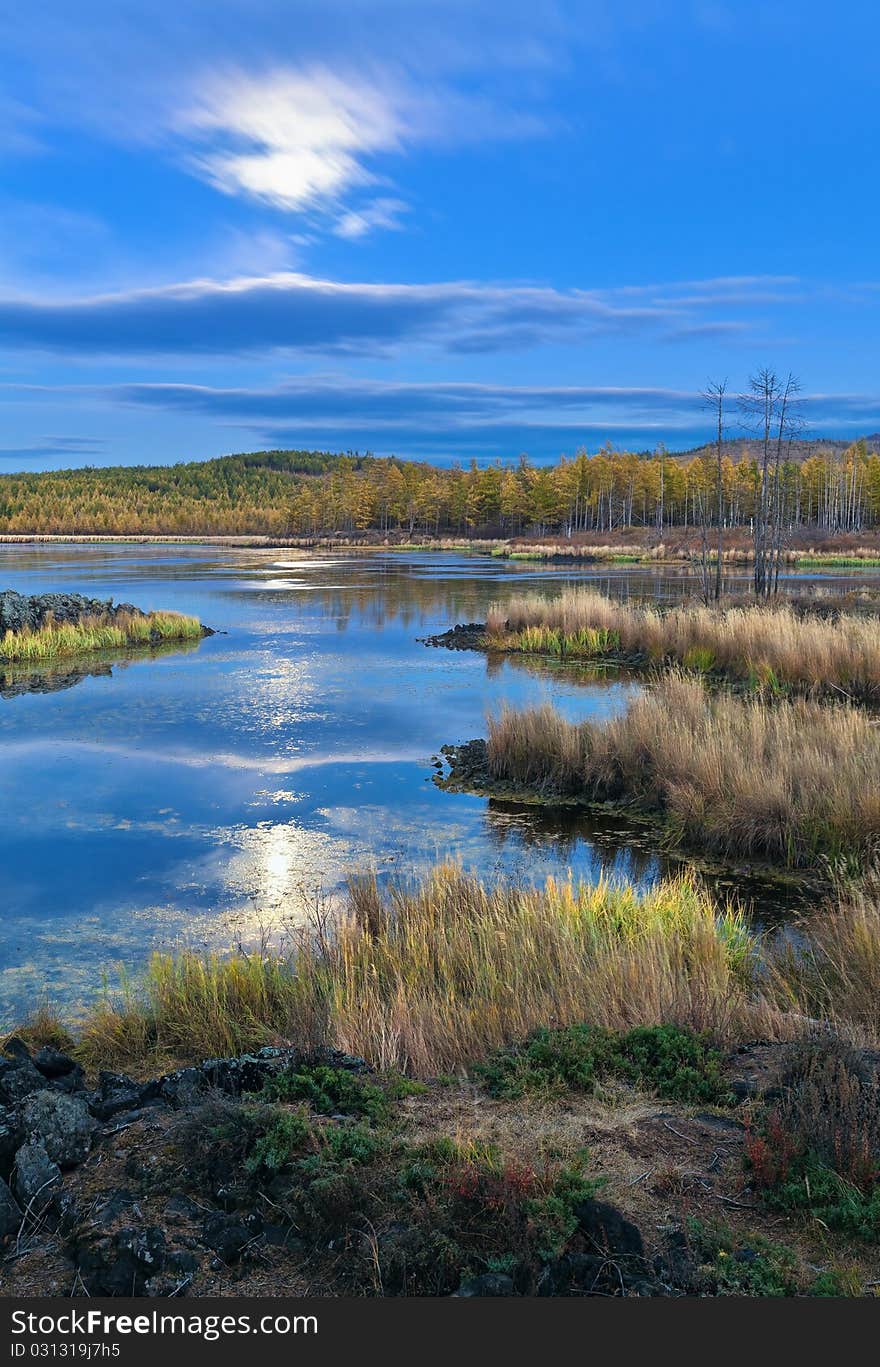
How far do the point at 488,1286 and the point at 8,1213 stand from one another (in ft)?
6.44

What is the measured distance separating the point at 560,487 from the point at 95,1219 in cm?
10229

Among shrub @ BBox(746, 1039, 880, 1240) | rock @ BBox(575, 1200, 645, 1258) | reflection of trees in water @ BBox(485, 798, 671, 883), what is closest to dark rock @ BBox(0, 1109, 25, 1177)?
rock @ BBox(575, 1200, 645, 1258)

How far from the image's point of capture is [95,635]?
27.2m

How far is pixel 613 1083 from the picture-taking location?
480 cm

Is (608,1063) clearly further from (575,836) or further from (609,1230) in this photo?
(575,836)

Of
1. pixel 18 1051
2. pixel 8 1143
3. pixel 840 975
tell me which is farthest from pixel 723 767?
pixel 8 1143

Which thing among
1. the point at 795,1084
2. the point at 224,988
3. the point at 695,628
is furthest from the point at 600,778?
the point at 695,628

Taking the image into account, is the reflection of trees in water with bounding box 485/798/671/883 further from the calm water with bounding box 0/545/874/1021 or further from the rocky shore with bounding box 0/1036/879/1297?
the rocky shore with bounding box 0/1036/879/1297

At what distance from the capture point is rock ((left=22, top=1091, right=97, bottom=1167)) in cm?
430

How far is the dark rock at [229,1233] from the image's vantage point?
369cm

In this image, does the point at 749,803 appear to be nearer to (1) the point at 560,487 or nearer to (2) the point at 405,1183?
(2) the point at 405,1183

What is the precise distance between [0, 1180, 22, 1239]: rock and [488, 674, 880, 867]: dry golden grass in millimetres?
7362

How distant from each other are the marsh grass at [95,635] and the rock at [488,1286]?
2403 cm

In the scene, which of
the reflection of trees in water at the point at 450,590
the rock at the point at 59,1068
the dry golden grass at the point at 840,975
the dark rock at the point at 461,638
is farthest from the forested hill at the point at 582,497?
the rock at the point at 59,1068
